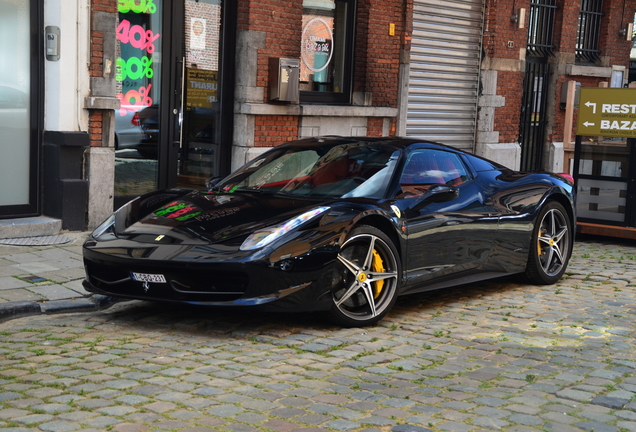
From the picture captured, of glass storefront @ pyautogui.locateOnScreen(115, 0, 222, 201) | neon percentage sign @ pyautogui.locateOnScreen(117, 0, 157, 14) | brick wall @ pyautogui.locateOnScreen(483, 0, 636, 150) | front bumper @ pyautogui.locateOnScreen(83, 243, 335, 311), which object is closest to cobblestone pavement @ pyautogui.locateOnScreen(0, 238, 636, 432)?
front bumper @ pyautogui.locateOnScreen(83, 243, 335, 311)

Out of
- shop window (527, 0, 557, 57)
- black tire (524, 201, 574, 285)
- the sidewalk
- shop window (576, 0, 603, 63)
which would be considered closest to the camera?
the sidewalk

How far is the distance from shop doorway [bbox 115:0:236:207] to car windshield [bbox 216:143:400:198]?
4013 millimetres

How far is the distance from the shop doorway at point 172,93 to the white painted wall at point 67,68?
80cm

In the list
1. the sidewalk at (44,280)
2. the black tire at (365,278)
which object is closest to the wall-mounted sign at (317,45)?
the sidewalk at (44,280)

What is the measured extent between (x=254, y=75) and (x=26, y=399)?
8.18 metres

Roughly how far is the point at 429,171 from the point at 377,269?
121 cm

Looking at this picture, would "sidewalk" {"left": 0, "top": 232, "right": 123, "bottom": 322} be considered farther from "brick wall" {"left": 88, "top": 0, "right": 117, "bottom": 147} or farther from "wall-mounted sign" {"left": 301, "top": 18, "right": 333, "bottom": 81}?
"wall-mounted sign" {"left": 301, "top": 18, "right": 333, "bottom": 81}

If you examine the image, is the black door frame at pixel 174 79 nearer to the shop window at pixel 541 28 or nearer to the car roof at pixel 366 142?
the car roof at pixel 366 142

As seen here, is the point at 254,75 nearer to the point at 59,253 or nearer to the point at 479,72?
the point at 59,253

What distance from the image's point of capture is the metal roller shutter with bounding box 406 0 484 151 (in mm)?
15070

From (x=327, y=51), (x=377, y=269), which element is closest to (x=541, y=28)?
(x=327, y=51)

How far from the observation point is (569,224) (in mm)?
8633

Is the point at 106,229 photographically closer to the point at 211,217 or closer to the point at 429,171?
the point at 211,217

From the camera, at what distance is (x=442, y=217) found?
6855 millimetres
